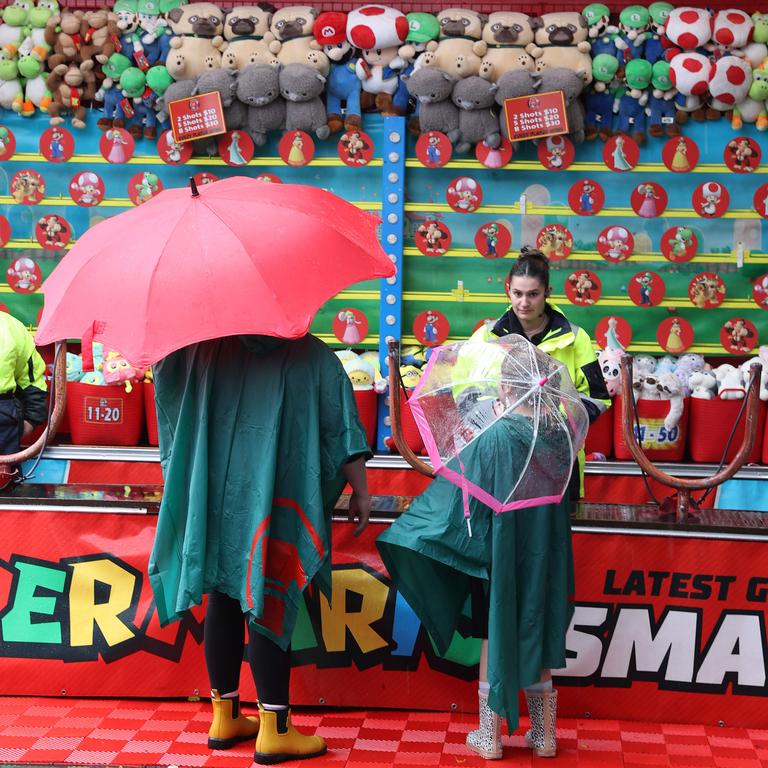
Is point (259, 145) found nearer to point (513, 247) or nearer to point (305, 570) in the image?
point (513, 247)

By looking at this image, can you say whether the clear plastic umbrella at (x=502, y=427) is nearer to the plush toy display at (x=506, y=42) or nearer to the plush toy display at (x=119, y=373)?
the plush toy display at (x=119, y=373)

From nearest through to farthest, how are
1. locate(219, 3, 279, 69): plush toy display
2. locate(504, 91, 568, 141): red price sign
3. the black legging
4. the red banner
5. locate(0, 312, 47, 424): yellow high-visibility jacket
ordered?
1. the black legging
2. the red banner
3. locate(0, 312, 47, 424): yellow high-visibility jacket
4. locate(504, 91, 568, 141): red price sign
5. locate(219, 3, 279, 69): plush toy display

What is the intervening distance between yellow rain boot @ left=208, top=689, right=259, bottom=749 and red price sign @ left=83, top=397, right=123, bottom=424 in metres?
2.66

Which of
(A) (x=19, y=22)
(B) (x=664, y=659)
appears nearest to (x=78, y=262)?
(B) (x=664, y=659)

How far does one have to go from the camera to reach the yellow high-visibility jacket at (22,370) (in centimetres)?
511

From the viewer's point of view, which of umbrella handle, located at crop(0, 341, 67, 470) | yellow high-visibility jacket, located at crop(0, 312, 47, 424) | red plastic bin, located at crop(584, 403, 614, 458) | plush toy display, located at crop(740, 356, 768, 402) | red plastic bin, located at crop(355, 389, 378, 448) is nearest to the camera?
umbrella handle, located at crop(0, 341, 67, 470)

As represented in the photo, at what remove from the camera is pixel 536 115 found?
598 cm

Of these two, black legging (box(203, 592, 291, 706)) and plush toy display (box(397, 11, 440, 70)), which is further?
plush toy display (box(397, 11, 440, 70))

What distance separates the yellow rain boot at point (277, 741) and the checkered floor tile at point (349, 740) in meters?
0.04

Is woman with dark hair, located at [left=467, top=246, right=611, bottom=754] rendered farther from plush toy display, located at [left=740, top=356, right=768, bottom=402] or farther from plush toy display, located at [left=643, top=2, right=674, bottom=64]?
plush toy display, located at [left=643, top=2, right=674, bottom=64]

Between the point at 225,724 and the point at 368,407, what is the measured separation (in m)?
2.56

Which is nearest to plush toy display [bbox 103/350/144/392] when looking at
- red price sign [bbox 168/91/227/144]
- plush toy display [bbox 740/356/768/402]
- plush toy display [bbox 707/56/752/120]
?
red price sign [bbox 168/91/227/144]

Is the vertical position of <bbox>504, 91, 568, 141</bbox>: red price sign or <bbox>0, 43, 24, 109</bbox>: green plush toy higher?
<bbox>0, 43, 24, 109</bbox>: green plush toy

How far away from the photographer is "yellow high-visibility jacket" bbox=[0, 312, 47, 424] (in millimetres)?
5105
